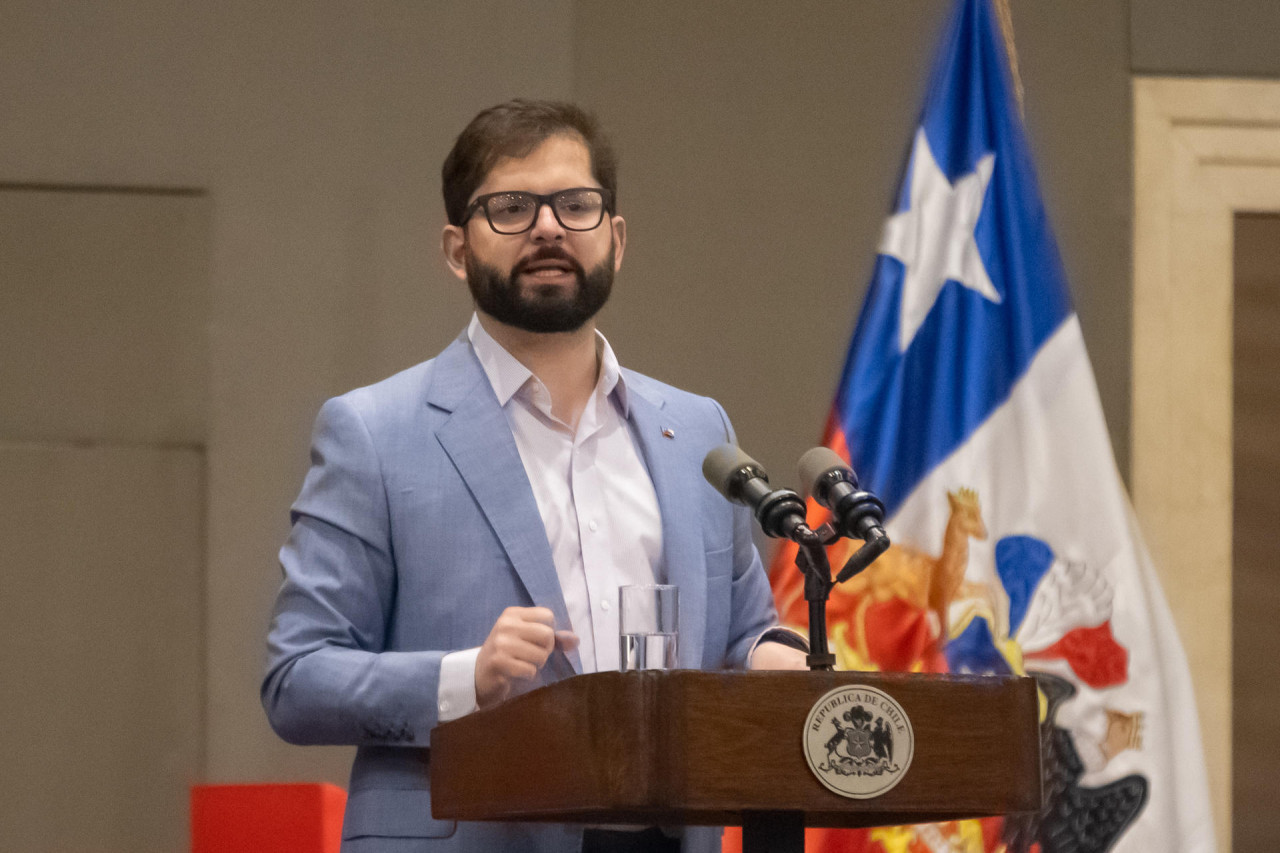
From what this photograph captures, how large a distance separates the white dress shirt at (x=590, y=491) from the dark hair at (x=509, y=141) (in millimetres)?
Result: 192

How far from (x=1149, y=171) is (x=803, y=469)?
2337 mm

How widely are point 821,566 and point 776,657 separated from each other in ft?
1.25

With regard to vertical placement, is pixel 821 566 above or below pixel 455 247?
below

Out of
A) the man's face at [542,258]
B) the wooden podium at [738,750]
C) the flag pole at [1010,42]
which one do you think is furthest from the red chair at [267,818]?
the flag pole at [1010,42]

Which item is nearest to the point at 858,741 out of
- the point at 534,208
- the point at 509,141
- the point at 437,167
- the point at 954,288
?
the point at 534,208

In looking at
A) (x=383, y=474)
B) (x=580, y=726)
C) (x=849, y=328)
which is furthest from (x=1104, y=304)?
(x=580, y=726)

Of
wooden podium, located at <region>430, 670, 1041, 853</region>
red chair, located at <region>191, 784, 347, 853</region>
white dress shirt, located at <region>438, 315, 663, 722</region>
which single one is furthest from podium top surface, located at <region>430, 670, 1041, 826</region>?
red chair, located at <region>191, 784, 347, 853</region>

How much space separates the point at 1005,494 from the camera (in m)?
3.15

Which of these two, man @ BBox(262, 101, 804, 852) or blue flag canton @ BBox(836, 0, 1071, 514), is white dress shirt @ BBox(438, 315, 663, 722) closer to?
man @ BBox(262, 101, 804, 852)

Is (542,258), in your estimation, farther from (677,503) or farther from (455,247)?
(677,503)

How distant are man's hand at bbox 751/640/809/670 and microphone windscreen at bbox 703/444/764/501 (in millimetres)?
305

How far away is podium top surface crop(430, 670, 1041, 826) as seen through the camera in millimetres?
1234

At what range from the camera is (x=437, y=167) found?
11.1 ft

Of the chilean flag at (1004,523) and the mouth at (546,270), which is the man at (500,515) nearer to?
the mouth at (546,270)
